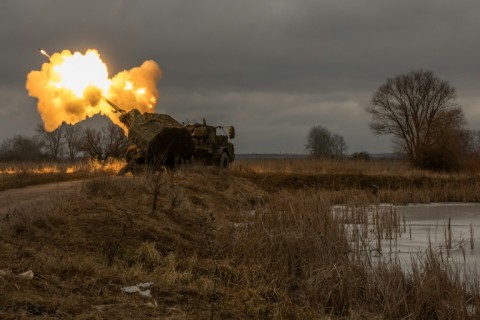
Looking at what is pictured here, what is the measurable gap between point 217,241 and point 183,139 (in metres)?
11.5

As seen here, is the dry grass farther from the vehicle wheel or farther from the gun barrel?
the vehicle wheel

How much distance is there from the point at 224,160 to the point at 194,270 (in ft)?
59.2

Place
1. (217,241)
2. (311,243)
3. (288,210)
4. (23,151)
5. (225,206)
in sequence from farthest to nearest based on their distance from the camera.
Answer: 1. (23,151)
2. (225,206)
3. (288,210)
4. (217,241)
5. (311,243)

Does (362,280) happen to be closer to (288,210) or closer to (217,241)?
(217,241)

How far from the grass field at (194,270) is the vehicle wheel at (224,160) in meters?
12.2

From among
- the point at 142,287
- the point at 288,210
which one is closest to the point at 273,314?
the point at 142,287

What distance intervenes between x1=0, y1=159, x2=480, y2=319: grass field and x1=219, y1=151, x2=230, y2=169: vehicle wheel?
481 inches

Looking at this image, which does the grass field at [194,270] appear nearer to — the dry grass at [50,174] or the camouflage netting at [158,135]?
the dry grass at [50,174]

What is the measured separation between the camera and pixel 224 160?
86.3 ft

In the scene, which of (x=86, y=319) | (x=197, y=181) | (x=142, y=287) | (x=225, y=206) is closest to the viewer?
(x=86, y=319)

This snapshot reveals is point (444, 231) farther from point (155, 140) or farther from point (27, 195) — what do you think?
point (155, 140)

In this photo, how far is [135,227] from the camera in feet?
34.7

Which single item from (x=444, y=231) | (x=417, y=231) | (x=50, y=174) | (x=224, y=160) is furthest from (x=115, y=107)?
(x=444, y=231)

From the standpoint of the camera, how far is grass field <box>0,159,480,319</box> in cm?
631
